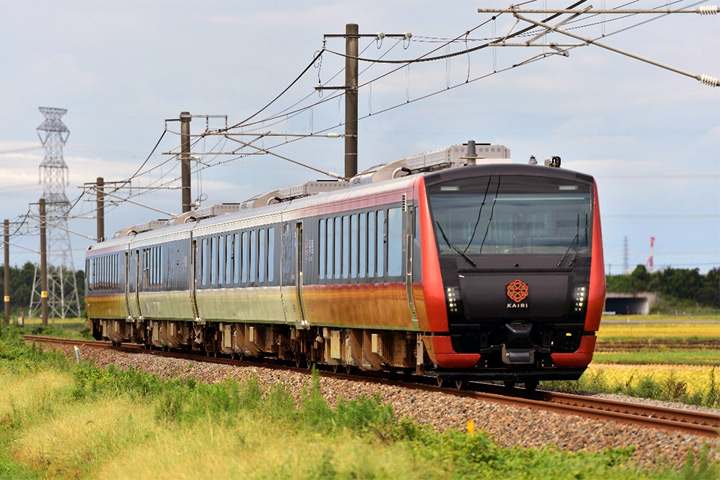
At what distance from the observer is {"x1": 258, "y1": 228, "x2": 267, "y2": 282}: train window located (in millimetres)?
27734

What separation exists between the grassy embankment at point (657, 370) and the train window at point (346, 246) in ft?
14.1

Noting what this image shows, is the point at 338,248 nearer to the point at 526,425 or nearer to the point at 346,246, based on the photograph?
the point at 346,246

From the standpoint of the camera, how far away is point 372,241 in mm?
20906

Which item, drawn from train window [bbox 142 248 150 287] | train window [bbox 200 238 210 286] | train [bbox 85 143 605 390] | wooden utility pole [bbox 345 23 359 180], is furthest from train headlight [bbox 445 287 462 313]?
train window [bbox 142 248 150 287]

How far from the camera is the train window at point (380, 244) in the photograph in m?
20.4

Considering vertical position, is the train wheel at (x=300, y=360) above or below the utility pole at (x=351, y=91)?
below

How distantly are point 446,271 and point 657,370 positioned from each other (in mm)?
24946

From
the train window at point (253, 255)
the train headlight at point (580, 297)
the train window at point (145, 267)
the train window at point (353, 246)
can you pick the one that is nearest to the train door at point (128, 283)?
the train window at point (145, 267)

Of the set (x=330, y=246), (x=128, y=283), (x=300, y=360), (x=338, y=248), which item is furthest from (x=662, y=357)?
(x=338, y=248)

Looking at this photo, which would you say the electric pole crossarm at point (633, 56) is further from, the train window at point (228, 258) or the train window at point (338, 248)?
the train window at point (228, 258)

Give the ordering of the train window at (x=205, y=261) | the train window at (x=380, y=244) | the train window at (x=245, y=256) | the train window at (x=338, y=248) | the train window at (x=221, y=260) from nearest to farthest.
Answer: the train window at (x=380, y=244) → the train window at (x=338, y=248) → the train window at (x=245, y=256) → the train window at (x=221, y=260) → the train window at (x=205, y=261)

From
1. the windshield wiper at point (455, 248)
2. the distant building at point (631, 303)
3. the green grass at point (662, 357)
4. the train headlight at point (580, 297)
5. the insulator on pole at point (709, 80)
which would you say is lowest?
the green grass at point (662, 357)

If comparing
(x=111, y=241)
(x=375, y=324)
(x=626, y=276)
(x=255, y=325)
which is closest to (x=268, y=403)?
(x=375, y=324)

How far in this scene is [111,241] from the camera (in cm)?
4522
